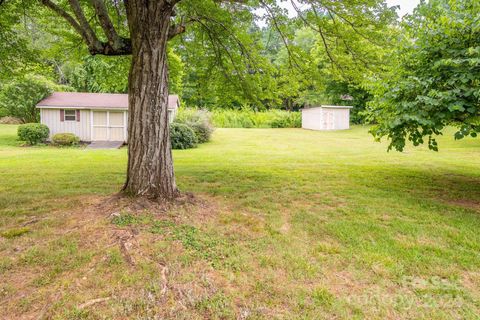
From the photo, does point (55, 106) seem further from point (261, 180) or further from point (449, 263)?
point (449, 263)

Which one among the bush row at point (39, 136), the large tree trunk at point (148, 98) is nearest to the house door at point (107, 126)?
the bush row at point (39, 136)

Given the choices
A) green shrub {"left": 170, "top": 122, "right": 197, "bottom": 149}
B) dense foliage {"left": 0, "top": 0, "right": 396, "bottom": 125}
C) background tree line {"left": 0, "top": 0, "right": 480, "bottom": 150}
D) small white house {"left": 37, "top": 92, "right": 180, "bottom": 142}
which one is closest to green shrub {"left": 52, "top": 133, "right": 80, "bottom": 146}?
small white house {"left": 37, "top": 92, "right": 180, "bottom": 142}

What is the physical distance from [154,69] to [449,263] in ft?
13.9

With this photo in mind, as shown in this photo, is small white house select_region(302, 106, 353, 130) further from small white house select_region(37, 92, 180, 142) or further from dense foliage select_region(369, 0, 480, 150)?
dense foliage select_region(369, 0, 480, 150)

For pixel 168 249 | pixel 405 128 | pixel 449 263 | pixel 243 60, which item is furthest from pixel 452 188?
pixel 168 249

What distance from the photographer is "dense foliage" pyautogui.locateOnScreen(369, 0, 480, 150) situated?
14.5 ft

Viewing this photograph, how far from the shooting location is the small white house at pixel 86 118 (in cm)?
1728

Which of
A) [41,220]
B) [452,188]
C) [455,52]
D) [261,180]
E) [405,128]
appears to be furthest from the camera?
[261,180]

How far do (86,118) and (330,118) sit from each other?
19334 mm

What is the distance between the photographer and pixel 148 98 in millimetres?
4180

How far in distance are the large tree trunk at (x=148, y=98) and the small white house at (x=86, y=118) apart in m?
13.4

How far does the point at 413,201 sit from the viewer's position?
17.7 feet

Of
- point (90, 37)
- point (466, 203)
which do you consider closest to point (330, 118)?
point (466, 203)

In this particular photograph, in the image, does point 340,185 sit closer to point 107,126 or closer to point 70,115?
point 107,126
